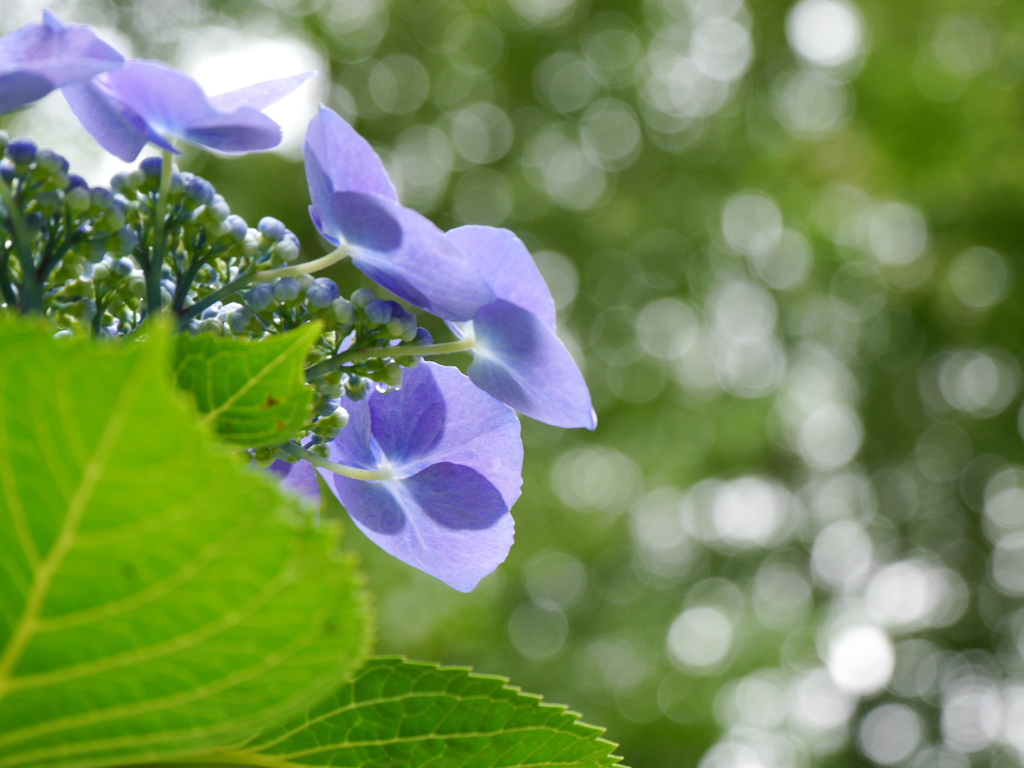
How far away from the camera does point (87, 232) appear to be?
373 mm

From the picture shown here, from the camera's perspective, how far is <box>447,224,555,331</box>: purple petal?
1.27 feet

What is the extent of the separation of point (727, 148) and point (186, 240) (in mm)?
6552

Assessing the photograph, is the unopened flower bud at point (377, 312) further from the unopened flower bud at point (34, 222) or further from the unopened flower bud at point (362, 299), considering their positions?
the unopened flower bud at point (34, 222)

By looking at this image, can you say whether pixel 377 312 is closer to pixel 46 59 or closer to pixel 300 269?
pixel 300 269

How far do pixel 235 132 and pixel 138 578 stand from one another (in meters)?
0.21

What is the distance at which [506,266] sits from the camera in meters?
0.39

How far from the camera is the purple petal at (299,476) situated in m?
0.44

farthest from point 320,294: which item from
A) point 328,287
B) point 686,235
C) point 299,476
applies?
point 686,235

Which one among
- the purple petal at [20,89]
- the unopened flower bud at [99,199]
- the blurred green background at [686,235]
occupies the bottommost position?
the unopened flower bud at [99,199]

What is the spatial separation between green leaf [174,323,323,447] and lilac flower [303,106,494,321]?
67 mm

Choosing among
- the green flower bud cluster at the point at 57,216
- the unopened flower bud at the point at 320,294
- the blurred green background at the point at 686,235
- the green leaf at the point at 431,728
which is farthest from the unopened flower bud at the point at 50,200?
the blurred green background at the point at 686,235

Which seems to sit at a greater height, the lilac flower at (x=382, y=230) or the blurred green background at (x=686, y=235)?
the blurred green background at (x=686, y=235)

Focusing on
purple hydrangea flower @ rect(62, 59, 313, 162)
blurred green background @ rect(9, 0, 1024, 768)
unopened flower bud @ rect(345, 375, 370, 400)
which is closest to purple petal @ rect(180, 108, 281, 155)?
purple hydrangea flower @ rect(62, 59, 313, 162)

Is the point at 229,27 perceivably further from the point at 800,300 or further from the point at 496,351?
the point at 496,351
